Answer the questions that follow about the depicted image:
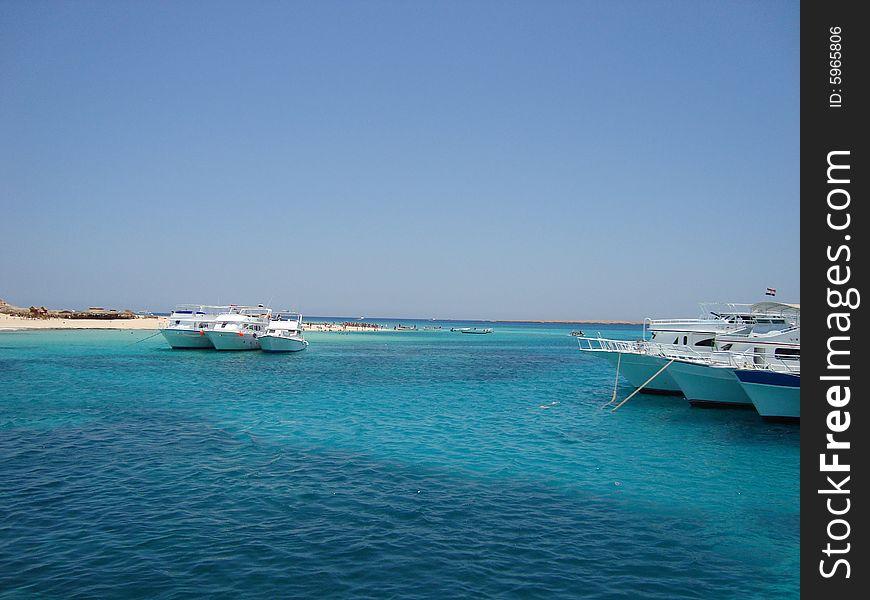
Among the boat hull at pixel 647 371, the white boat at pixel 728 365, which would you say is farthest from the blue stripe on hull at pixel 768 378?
the boat hull at pixel 647 371

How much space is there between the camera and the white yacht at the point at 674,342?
30625mm

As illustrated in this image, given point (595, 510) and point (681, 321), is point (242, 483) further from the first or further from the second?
point (681, 321)

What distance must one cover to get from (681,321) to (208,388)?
29.8 m

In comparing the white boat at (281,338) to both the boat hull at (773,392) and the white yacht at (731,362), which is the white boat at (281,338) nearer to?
the white yacht at (731,362)

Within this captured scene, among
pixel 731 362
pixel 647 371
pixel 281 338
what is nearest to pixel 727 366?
pixel 731 362

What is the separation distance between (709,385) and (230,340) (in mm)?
49789

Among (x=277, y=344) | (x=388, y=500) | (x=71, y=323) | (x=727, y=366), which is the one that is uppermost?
(x=727, y=366)

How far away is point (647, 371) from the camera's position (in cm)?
3262

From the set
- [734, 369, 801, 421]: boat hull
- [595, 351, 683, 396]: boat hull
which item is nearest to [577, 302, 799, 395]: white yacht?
[595, 351, 683, 396]: boat hull

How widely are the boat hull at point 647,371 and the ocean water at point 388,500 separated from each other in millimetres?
4581

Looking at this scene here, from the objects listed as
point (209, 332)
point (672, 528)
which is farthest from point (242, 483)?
point (209, 332)

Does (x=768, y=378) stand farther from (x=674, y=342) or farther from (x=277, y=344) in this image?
(x=277, y=344)

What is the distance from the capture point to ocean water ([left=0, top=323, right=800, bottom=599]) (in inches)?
346
